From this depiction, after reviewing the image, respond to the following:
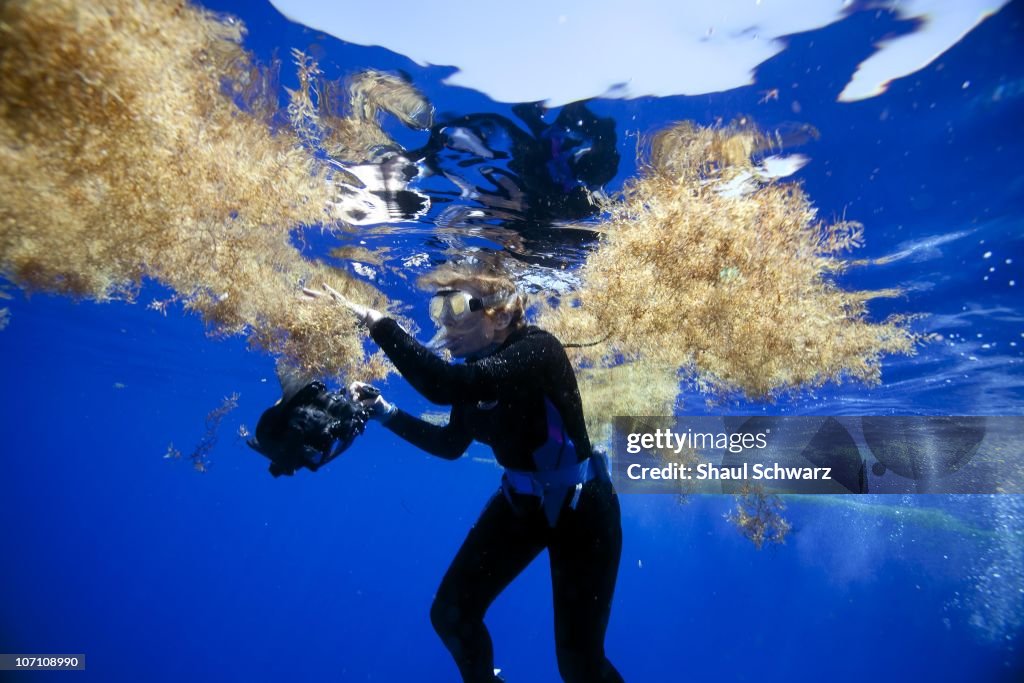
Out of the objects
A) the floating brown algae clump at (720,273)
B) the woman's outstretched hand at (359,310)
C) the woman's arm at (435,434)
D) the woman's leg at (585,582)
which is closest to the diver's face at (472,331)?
the woman's arm at (435,434)

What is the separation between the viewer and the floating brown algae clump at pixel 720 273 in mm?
5168

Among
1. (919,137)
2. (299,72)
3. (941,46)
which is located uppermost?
(299,72)

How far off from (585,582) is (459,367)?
2227 mm

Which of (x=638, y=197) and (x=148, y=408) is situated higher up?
(x=638, y=197)

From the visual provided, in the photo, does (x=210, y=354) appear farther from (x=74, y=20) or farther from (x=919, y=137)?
(x=919, y=137)

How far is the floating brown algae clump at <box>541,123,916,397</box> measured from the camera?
517 cm

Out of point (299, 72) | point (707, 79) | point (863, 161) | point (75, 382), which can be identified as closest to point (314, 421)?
point (299, 72)

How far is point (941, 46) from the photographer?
4.84 meters

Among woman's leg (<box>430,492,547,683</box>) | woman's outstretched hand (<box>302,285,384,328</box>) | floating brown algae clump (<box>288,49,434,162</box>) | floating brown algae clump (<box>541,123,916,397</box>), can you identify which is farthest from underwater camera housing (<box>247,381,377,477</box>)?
floating brown algae clump (<box>541,123,916,397</box>)

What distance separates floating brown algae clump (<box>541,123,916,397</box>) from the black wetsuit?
6.09ft

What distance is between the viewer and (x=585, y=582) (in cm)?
424

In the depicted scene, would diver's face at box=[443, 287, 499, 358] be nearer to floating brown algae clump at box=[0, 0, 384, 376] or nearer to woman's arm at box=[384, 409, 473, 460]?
woman's arm at box=[384, 409, 473, 460]

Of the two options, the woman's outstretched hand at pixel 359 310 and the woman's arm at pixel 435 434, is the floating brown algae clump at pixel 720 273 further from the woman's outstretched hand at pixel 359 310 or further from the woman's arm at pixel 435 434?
the woman's outstretched hand at pixel 359 310

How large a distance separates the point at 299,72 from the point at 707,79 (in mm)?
4462
